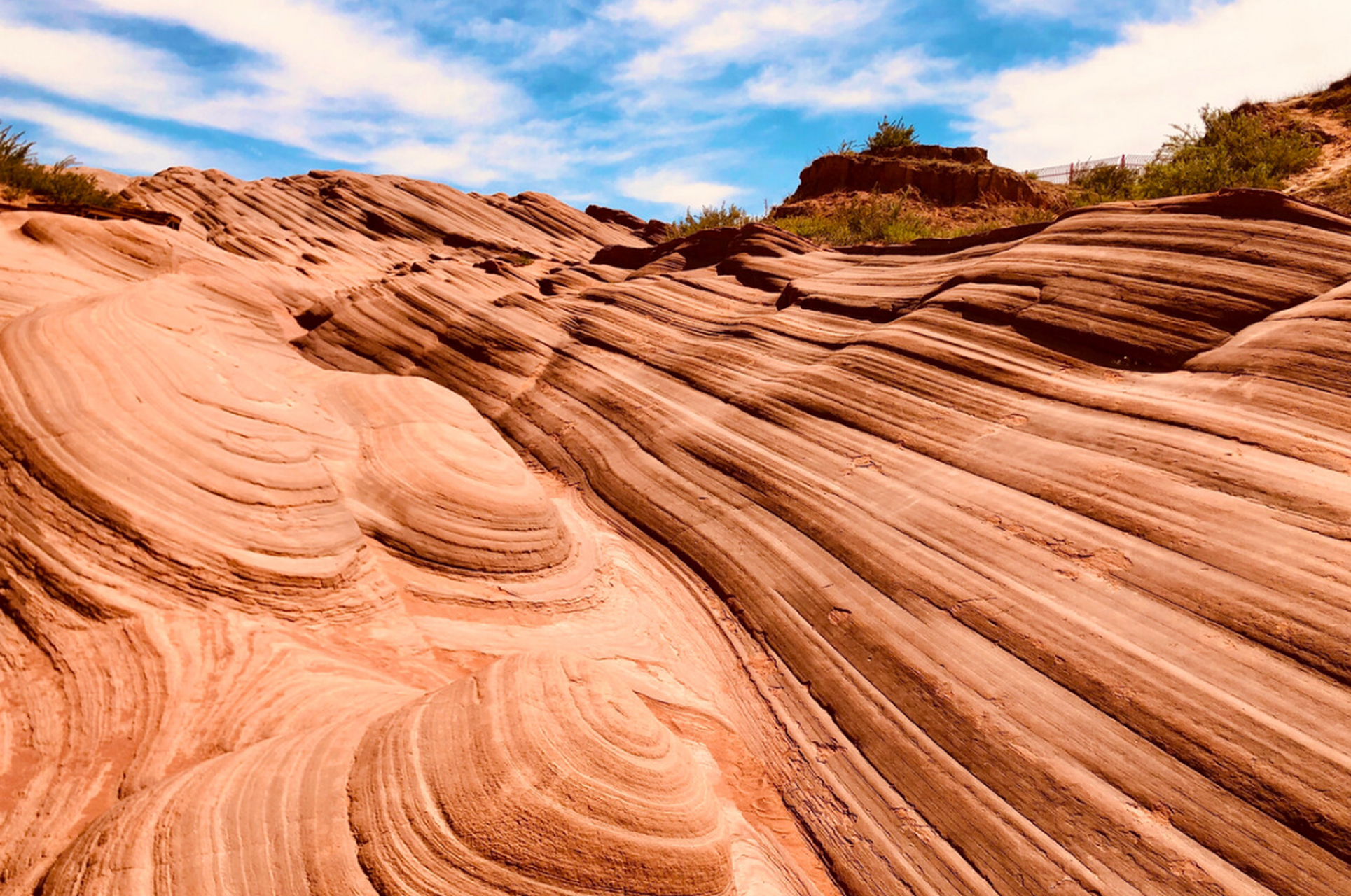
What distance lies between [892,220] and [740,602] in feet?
43.5

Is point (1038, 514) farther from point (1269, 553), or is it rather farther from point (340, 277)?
point (340, 277)

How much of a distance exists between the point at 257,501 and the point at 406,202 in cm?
2625

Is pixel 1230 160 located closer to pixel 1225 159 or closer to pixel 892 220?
pixel 1225 159

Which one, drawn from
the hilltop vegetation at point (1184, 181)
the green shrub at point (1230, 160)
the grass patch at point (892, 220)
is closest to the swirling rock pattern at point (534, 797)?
the hilltop vegetation at point (1184, 181)

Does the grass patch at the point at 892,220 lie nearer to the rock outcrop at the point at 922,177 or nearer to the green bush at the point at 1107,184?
the rock outcrop at the point at 922,177

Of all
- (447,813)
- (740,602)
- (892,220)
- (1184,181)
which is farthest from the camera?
(892,220)

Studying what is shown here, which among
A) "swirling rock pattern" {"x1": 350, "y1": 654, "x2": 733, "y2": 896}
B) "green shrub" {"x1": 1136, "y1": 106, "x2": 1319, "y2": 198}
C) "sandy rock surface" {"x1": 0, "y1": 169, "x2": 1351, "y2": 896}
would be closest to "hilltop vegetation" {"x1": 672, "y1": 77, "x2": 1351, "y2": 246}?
"green shrub" {"x1": 1136, "y1": 106, "x2": 1319, "y2": 198}

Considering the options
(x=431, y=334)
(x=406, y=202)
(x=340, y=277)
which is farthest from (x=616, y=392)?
(x=406, y=202)

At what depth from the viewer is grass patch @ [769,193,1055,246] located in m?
15.8

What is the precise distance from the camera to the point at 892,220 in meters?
16.7

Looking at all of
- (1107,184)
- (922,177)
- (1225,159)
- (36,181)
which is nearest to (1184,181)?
(1225,159)

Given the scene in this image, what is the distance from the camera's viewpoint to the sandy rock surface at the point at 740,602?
3.26m

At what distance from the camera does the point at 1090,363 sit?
6.47m

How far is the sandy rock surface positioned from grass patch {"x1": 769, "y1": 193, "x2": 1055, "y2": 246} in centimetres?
725
